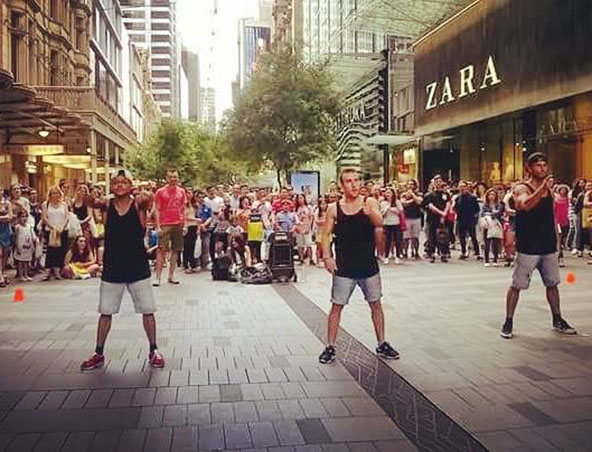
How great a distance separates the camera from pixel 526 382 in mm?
6020

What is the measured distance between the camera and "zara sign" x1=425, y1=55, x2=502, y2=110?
2611cm

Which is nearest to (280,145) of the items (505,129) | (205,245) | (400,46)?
(400,46)

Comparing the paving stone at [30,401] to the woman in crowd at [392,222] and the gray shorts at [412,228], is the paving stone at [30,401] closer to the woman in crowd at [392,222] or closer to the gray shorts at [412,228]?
the woman in crowd at [392,222]

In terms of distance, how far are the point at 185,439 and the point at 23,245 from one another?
10.0 metres

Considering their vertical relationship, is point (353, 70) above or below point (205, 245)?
above

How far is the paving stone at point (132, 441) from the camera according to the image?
4492 mm

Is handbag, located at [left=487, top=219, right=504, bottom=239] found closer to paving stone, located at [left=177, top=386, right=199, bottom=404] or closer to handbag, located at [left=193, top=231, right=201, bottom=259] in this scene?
handbag, located at [left=193, top=231, right=201, bottom=259]

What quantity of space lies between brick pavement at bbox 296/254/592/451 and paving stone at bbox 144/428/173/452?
79.9 inches

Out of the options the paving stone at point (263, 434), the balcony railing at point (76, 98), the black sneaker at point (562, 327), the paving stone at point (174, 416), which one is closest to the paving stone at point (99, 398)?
the paving stone at point (174, 416)

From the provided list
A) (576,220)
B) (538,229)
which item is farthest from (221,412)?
(576,220)

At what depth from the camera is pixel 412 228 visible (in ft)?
55.1

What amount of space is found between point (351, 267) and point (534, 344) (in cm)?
224

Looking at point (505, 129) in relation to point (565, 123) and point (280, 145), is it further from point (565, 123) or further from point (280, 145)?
point (280, 145)

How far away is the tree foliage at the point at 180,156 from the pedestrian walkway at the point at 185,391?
47.1 m
